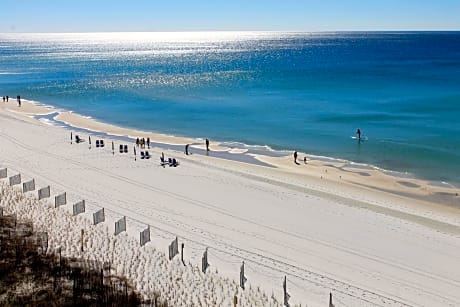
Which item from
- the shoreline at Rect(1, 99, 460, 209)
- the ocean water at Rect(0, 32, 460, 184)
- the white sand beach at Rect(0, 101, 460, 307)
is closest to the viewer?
the white sand beach at Rect(0, 101, 460, 307)

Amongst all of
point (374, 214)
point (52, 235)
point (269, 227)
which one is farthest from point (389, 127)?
point (52, 235)

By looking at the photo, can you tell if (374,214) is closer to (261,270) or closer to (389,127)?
(261,270)

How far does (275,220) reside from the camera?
21.1 meters

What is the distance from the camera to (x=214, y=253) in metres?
17.5

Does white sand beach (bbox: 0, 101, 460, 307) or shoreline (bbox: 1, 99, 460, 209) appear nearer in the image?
white sand beach (bbox: 0, 101, 460, 307)

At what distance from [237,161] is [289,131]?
1010cm

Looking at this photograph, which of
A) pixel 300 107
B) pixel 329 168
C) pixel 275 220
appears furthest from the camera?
pixel 300 107

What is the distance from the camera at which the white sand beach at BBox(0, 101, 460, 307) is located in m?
15.6

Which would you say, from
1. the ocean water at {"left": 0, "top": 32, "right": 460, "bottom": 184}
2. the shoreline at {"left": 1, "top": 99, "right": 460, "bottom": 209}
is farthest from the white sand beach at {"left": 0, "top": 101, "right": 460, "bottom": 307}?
the ocean water at {"left": 0, "top": 32, "right": 460, "bottom": 184}

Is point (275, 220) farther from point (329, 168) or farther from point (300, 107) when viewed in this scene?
point (300, 107)

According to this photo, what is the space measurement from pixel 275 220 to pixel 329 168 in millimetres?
11110

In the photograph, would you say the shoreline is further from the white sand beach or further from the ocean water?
the ocean water

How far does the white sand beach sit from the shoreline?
13cm

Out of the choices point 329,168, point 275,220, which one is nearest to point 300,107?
point 329,168
